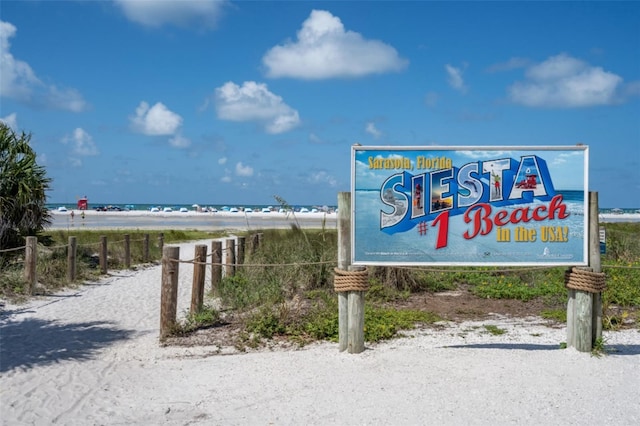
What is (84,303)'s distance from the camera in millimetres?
11422

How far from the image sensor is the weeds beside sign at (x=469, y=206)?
6.77 m

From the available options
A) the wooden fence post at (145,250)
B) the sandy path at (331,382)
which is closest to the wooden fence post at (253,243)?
the wooden fence post at (145,250)

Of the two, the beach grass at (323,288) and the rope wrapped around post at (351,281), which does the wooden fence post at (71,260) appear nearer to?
the beach grass at (323,288)

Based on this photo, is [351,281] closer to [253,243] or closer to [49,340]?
[49,340]

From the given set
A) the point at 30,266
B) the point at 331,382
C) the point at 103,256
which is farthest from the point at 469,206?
the point at 103,256

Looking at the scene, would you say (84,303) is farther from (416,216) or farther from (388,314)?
(416,216)

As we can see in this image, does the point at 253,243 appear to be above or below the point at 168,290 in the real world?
above

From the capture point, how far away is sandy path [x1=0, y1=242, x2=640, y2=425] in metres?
5.20

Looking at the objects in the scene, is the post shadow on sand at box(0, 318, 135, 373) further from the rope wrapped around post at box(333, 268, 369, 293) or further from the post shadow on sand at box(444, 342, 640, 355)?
the post shadow on sand at box(444, 342, 640, 355)

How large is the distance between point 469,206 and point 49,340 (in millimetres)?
5876

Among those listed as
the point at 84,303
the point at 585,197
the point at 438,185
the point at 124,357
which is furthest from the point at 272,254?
the point at 585,197

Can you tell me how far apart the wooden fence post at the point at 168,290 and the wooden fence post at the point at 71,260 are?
6.49 meters

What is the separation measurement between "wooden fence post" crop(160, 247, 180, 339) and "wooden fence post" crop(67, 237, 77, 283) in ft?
21.3

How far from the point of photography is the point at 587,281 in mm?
6680
